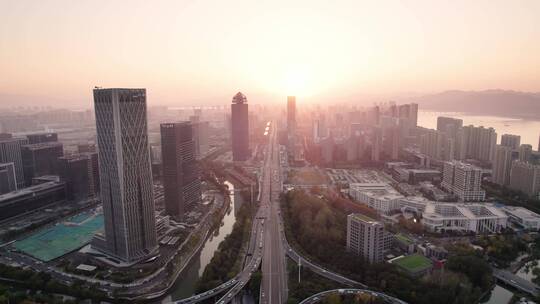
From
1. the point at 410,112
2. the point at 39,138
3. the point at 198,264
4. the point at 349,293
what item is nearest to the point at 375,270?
the point at 349,293

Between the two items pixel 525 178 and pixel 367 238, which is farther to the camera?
pixel 525 178

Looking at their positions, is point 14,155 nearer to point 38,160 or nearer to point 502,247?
point 38,160

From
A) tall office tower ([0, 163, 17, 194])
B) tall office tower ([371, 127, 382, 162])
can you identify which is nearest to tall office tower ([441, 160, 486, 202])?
tall office tower ([371, 127, 382, 162])

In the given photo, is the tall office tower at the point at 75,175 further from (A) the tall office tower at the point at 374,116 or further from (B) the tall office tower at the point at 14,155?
(A) the tall office tower at the point at 374,116

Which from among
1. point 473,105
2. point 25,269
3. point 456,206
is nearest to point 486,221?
point 456,206

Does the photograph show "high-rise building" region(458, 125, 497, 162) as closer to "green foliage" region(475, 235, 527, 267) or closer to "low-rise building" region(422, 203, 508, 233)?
"low-rise building" region(422, 203, 508, 233)

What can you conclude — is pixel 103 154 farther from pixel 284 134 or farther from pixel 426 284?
pixel 284 134
